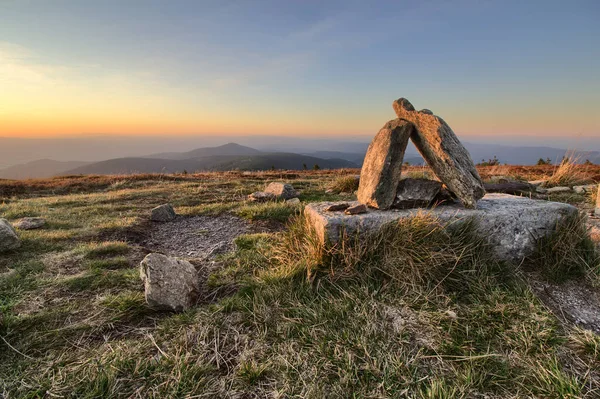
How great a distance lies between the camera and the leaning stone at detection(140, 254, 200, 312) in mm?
3504

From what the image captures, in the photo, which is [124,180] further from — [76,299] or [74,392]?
[74,392]

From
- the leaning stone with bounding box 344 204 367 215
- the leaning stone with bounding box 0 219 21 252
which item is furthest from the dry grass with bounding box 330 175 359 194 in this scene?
the leaning stone with bounding box 0 219 21 252

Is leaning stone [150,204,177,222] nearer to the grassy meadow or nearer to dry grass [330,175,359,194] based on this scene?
the grassy meadow

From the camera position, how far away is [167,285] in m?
3.59

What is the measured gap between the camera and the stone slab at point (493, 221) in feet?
13.8

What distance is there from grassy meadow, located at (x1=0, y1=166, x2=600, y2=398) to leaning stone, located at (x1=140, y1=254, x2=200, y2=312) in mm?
166

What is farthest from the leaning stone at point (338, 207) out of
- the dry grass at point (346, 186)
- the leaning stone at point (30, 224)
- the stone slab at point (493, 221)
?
the leaning stone at point (30, 224)

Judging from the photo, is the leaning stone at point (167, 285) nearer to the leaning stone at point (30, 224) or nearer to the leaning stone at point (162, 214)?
the leaning stone at point (162, 214)

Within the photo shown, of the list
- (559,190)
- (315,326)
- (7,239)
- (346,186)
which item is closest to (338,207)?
(315,326)

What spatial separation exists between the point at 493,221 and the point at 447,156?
1.22 metres

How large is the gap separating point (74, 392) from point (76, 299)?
1.74 meters

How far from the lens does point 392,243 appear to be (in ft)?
13.3

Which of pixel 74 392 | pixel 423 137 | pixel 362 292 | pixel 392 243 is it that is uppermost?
pixel 423 137

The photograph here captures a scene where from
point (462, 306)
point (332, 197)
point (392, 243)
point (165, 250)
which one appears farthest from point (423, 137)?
point (332, 197)
